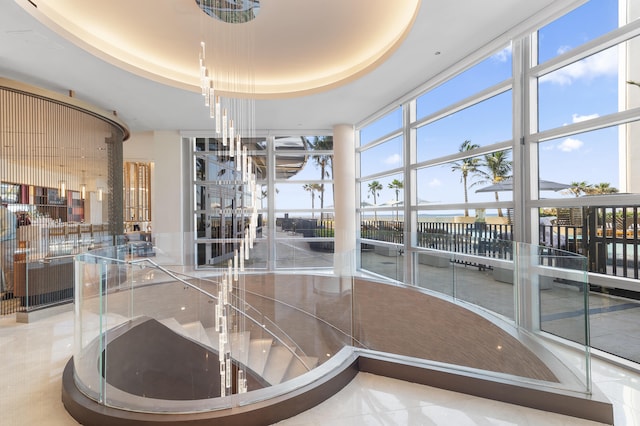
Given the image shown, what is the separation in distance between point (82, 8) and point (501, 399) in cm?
625

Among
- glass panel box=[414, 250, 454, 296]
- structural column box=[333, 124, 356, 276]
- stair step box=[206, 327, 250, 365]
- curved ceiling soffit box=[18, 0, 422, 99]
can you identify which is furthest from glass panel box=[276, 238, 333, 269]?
curved ceiling soffit box=[18, 0, 422, 99]

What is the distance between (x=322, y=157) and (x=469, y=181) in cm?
456

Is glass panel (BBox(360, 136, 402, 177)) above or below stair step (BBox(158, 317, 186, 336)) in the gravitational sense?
above

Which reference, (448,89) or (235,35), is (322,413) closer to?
(235,35)

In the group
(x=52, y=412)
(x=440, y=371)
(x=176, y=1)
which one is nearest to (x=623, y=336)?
(x=440, y=371)

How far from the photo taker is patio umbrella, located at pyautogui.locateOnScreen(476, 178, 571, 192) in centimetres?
394

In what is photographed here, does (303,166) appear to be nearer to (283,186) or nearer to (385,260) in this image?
(283,186)

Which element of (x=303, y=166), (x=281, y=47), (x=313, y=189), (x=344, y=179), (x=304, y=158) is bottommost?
(x=313, y=189)

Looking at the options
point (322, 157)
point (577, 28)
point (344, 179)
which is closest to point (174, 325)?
point (344, 179)

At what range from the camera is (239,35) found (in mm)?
4762

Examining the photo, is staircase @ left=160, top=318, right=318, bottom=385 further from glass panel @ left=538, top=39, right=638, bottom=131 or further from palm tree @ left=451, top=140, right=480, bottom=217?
glass panel @ left=538, top=39, right=638, bottom=131

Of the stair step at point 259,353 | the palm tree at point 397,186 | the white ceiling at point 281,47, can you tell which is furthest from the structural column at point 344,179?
the stair step at point 259,353

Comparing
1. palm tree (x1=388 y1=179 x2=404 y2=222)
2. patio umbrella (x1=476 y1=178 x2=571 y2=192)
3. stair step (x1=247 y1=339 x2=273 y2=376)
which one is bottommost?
stair step (x1=247 y1=339 x2=273 y2=376)

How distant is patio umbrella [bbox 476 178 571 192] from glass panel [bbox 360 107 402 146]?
107 inches
